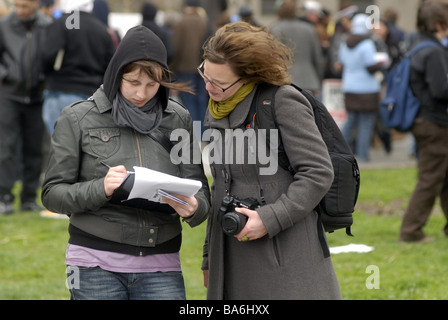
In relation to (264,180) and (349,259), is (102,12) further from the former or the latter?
(264,180)

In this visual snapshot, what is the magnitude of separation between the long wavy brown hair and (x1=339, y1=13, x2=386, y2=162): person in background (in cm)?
781

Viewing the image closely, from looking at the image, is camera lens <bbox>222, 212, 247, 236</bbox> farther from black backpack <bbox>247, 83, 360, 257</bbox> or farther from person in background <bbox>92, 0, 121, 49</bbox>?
person in background <bbox>92, 0, 121, 49</bbox>

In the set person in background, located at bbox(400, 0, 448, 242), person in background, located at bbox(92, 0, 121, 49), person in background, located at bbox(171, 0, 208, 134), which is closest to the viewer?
person in background, located at bbox(400, 0, 448, 242)

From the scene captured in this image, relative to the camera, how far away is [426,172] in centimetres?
656

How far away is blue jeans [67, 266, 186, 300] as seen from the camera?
10.8ft

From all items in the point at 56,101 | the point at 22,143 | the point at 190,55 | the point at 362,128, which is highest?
the point at 56,101

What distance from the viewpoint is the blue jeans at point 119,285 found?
3287 millimetres

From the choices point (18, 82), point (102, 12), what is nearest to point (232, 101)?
point (102, 12)

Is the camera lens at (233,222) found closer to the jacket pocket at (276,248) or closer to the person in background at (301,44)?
the jacket pocket at (276,248)

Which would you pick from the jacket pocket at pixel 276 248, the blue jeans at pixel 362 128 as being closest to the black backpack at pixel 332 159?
the jacket pocket at pixel 276 248

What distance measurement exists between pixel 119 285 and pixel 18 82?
5046 millimetres

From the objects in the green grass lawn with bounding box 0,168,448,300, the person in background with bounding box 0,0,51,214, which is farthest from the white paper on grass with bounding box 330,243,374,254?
the person in background with bounding box 0,0,51,214

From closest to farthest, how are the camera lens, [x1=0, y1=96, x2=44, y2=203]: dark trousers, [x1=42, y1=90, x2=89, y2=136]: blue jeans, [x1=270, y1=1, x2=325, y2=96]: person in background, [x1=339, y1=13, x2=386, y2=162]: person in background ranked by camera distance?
the camera lens < [x1=42, y1=90, x2=89, y2=136]: blue jeans < [x1=0, y1=96, x2=44, y2=203]: dark trousers < [x1=270, y1=1, x2=325, y2=96]: person in background < [x1=339, y1=13, x2=386, y2=162]: person in background

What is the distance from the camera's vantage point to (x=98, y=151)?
10.8ft
